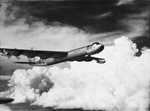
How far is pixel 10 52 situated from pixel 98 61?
72.8 feet

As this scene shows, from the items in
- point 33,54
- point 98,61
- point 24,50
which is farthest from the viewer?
point 98,61

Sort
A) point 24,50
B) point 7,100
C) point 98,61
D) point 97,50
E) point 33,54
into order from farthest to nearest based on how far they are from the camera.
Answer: point 98,61 < point 33,54 < point 24,50 < point 97,50 < point 7,100

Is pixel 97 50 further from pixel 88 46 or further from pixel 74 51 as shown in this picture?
pixel 74 51

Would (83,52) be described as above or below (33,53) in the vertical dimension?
below

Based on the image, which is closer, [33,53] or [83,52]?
[83,52]

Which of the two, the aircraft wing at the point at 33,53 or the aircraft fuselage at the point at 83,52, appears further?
the aircraft wing at the point at 33,53

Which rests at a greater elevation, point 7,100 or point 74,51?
point 74,51

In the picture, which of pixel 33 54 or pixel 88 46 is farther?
pixel 33 54

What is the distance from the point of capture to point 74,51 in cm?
4553

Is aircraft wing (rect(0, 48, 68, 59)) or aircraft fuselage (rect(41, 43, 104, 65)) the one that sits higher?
aircraft wing (rect(0, 48, 68, 59))

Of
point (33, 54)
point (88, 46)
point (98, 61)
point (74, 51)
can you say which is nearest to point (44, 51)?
point (33, 54)

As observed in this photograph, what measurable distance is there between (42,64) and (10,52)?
10623 millimetres

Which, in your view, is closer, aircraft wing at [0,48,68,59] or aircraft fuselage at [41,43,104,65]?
aircraft fuselage at [41,43,104,65]

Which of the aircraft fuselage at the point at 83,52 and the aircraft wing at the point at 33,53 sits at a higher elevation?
the aircraft wing at the point at 33,53
